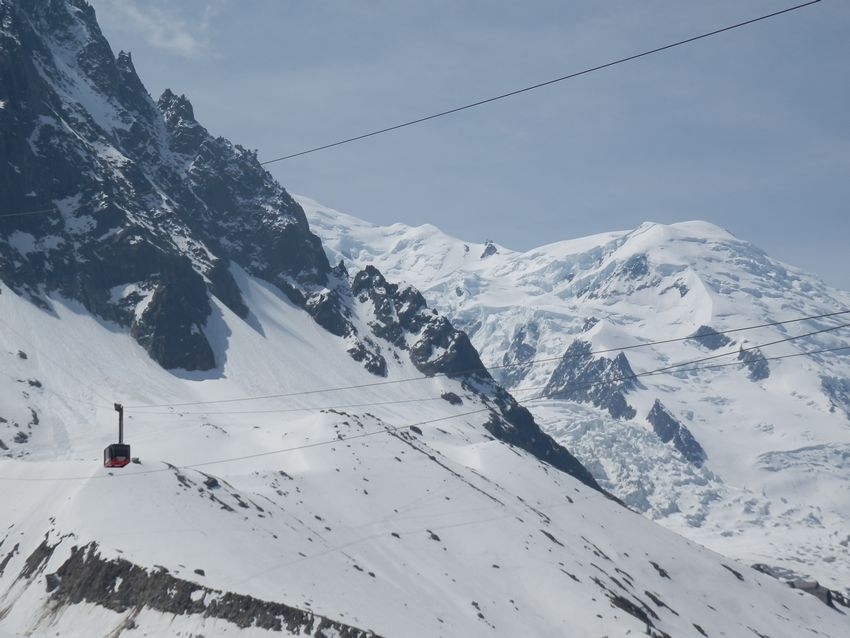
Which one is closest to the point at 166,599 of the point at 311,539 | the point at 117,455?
the point at 117,455

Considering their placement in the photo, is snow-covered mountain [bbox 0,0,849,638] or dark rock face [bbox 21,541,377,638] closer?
dark rock face [bbox 21,541,377,638]

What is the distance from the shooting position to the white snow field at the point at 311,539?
79.1 meters

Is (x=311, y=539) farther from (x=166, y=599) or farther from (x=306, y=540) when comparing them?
(x=166, y=599)

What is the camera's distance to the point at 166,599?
74812 mm

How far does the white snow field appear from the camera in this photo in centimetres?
7906

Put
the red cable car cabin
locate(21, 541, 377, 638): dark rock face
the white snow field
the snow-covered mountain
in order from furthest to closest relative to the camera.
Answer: the white snow field < the snow-covered mountain < locate(21, 541, 377, 638): dark rock face < the red cable car cabin

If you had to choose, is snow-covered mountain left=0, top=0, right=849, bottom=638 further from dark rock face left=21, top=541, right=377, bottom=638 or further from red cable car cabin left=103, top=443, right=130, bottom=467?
red cable car cabin left=103, top=443, right=130, bottom=467

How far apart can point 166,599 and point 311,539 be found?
32336mm

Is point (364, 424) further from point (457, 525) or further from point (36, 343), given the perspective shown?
point (36, 343)

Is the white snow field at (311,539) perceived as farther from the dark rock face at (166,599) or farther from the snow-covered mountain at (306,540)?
the snow-covered mountain at (306,540)

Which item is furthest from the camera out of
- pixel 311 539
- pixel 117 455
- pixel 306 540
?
pixel 311 539

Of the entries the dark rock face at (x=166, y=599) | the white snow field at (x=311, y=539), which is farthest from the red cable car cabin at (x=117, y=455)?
the dark rock face at (x=166, y=599)

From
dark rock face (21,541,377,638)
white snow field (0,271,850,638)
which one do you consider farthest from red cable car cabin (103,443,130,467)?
dark rock face (21,541,377,638)

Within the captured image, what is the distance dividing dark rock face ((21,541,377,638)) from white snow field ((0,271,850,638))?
0.59ft
